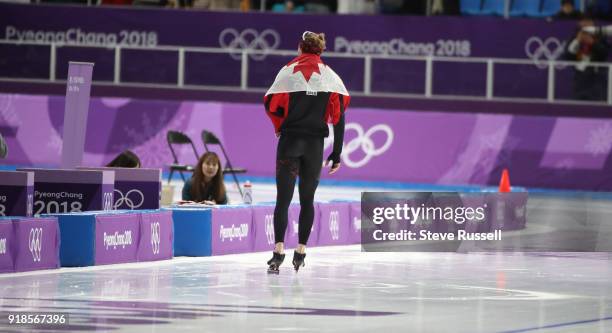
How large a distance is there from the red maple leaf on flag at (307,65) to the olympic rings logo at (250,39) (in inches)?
628

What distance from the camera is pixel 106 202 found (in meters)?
13.2

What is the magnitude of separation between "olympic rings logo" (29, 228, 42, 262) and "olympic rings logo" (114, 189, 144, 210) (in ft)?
6.53

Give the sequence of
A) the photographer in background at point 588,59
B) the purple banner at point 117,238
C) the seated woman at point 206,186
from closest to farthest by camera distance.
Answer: the purple banner at point 117,238 → the seated woman at point 206,186 → the photographer in background at point 588,59

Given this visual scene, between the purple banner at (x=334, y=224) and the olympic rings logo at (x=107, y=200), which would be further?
the purple banner at (x=334, y=224)

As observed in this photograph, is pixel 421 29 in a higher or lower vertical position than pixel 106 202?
higher

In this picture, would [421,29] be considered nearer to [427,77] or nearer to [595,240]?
[427,77]

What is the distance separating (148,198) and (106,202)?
22.8 inches

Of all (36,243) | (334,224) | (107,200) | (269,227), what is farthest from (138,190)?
(334,224)

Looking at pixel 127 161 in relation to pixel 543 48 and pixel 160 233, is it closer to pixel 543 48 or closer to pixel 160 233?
pixel 160 233

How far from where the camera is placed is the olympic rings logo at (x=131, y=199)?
45.0ft

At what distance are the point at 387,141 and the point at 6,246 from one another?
15.8 meters

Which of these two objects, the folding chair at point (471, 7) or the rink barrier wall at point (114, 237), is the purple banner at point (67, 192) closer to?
the rink barrier wall at point (114, 237)

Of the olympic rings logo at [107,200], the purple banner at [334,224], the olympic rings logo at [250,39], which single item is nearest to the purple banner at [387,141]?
the olympic rings logo at [250,39]

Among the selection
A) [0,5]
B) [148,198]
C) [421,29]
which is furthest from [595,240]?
[0,5]
